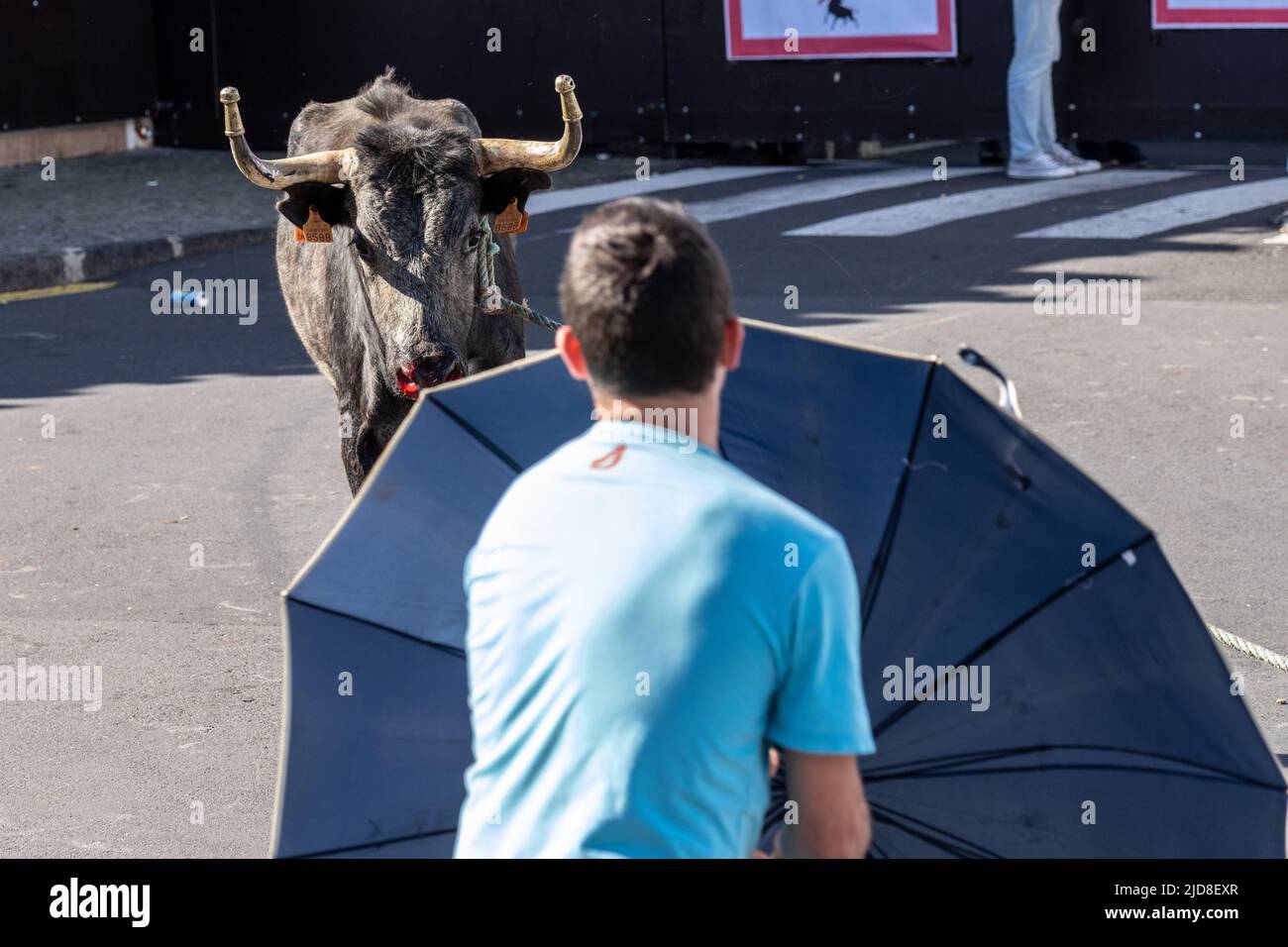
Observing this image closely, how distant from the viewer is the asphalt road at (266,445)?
5.83 metres

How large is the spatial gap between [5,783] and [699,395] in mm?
3847

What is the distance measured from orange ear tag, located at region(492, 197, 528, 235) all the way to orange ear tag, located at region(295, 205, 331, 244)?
597 mm

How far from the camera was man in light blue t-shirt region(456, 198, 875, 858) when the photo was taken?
2359 millimetres

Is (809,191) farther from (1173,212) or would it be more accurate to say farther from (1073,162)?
(1173,212)

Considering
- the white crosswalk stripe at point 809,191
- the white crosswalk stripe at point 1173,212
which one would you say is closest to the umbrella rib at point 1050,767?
the white crosswalk stripe at point 1173,212

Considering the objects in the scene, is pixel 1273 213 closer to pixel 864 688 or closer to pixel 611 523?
pixel 864 688

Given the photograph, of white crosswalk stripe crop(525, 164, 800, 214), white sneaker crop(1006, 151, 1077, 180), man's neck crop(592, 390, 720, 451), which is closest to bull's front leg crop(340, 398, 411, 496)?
man's neck crop(592, 390, 720, 451)

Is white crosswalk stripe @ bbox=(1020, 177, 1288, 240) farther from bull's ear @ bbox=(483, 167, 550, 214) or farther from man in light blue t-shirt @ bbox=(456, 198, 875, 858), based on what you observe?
man in light blue t-shirt @ bbox=(456, 198, 875, 858)

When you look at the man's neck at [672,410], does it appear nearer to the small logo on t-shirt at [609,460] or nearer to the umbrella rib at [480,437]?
the small logo on t-shirt at [609,460]

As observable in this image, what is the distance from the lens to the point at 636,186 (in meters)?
17.0

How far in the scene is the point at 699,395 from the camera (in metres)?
2.48

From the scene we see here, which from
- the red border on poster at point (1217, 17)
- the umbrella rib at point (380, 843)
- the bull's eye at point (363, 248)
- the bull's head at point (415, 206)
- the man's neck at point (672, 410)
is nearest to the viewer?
the man's neck at point (672, 410)
